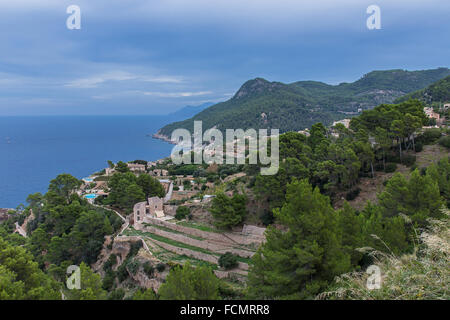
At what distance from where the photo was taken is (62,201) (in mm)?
25188

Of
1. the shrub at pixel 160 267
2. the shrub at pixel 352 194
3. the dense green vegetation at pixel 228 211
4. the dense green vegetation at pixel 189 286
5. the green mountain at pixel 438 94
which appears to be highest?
the green mountain at pixel 438 94

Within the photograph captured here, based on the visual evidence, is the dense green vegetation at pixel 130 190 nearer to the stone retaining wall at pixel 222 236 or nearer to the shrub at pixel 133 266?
the stone retaining wall at pixel 222 236

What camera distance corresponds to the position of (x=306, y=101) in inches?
4141

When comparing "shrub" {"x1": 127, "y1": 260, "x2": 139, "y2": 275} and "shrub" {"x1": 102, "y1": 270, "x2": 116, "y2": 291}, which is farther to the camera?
"shrub" {"x1": 102, "y1": 270, "x2": 116, "y2": 291}

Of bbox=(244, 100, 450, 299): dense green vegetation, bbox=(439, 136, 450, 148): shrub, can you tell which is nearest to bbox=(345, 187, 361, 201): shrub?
bbox=(244, 100, 450, 299): dense green vegetation

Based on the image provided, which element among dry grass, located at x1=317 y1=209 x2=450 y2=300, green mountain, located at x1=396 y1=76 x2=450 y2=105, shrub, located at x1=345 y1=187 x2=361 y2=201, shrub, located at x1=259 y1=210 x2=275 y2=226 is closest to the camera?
dry grass, located at x1=317 y1=209 x2=450 y2=300

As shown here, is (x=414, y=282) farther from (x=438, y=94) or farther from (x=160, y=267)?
(x=438, y=94)

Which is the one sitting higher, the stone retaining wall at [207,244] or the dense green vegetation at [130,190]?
the dense green vegetation at [130,190]

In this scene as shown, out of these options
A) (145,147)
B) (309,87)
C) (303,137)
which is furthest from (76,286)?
(309,87)

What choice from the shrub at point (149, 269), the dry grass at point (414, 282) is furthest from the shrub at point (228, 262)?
the dry grass at point (414, 282)

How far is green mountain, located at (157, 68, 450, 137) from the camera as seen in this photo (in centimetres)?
9038

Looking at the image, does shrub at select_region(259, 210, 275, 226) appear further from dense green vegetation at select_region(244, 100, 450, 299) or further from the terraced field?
the terraced field

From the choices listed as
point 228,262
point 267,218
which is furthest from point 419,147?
point 228,262

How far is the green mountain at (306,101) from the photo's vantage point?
90375 mm
